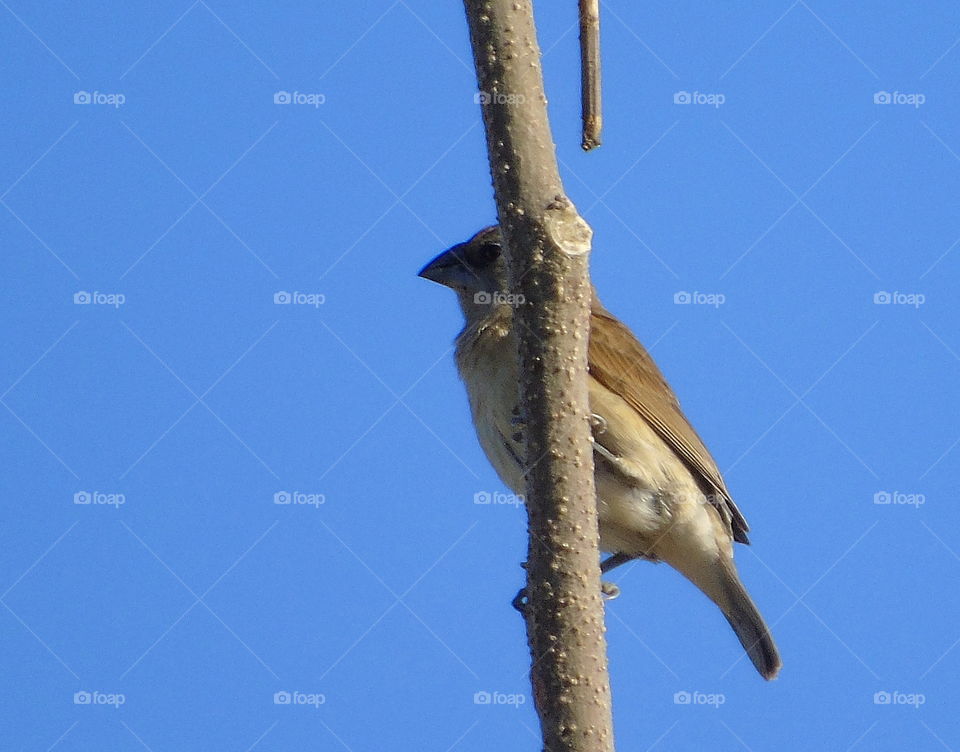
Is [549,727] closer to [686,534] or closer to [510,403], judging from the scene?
[510,403]

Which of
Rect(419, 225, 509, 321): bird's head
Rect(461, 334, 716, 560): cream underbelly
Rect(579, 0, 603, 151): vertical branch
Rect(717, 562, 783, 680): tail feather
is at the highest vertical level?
Rect(579, 0, 603, 151): vertical branch

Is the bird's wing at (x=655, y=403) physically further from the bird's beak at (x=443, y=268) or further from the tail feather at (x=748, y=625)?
the bird's beak at (x=443, y=268)

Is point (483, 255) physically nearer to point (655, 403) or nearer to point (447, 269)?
point (447, 269)

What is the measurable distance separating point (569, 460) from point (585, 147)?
3.51 feet

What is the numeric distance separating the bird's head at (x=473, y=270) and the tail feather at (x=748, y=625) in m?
2.02

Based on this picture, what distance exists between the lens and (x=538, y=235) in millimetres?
3066

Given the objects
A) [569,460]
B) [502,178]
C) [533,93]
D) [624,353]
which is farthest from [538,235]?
[624,353]

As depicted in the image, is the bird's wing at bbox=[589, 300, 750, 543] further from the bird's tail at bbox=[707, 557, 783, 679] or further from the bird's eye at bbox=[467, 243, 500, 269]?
the bird's eye at bbox=[467, 243, 500, 269]

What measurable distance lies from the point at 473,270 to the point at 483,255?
107 millimetres

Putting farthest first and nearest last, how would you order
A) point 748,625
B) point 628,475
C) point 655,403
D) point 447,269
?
1. point 447,269
2. point 655,403
3. point 748,625
4. point 628,475

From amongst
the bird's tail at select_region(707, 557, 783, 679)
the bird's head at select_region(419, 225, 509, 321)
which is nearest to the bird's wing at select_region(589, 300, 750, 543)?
the bird's tail at select_region(707, 557, 783, 679)

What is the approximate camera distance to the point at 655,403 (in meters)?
6.47

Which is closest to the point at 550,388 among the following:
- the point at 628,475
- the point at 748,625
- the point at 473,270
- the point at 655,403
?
the point at 628,475

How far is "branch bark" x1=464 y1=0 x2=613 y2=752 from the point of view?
3057 mm
